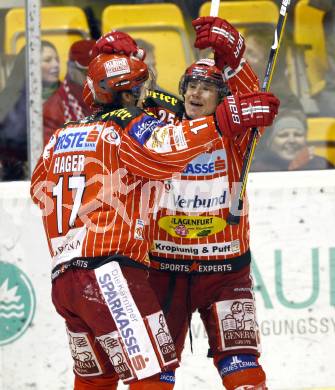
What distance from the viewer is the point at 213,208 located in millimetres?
4523

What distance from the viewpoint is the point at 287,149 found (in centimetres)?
562

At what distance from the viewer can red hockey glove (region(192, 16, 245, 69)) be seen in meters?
4.36

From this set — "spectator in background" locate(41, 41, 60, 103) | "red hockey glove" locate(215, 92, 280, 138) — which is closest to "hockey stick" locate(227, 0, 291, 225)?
"red hockey glove" locate(215, 92, 280, 138)

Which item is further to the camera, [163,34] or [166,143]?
[163,34]

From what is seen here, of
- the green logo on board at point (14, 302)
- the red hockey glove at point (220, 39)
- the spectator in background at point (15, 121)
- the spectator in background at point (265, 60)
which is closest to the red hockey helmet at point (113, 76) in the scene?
the red hockey glove at point (220, 39)

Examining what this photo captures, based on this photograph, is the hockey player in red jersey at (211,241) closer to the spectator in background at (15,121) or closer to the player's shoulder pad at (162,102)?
the player's shoulder pad at (162,102)

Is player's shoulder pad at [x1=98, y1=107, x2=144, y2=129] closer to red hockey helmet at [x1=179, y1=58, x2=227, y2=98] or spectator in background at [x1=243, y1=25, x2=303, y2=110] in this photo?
red hockey helmet at [x1=179, y1=58, x2=227, y2=98]

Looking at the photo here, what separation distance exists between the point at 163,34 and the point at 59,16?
0.53m

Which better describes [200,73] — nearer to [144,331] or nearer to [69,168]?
[69,168]

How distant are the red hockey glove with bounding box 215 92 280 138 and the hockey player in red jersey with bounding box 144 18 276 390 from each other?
1.84 feet

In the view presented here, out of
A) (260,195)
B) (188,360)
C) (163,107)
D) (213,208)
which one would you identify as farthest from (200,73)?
(188,360)

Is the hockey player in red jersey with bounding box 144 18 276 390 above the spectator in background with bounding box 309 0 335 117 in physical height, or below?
below

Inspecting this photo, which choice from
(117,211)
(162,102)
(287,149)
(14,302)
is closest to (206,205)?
(162,102)

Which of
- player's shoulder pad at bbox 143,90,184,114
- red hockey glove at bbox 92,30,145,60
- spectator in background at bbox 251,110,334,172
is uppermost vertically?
red hockey glove at bbox 92,30,145,60
